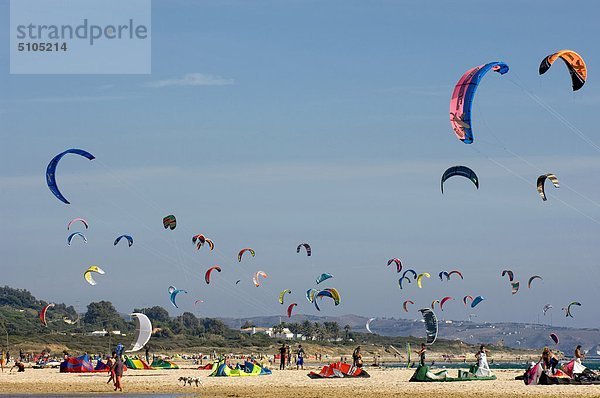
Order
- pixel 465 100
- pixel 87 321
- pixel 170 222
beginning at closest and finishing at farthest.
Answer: pixel 465 100 → pixel 170 222 → pixel 87 321

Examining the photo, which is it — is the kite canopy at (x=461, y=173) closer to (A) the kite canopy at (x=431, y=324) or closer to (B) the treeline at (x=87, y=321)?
(A) the kite canopy at (x=431, y=324)

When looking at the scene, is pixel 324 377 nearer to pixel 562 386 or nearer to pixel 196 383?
pixel 196 383

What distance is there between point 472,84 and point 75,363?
2075 centimetres

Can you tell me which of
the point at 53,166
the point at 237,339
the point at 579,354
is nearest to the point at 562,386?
the point at 579,354

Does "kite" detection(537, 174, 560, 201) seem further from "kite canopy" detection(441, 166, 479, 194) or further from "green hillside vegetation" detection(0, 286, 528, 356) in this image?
"green hillside vegetation" detection(0, 286, 528, 356)

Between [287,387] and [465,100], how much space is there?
958 centimetres

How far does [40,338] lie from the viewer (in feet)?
312

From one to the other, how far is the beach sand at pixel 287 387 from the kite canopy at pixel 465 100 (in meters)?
6.54

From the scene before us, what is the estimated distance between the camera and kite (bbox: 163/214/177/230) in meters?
51.6

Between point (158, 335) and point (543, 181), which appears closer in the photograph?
point (543, 181)

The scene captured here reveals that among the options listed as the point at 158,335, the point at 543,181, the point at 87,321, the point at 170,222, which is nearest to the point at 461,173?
the point at 543,181

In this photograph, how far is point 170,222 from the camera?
52.4m

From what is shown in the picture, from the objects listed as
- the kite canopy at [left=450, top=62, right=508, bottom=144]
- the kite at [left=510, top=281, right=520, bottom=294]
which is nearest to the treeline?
the kite at [left=510, top=281, right=520, bottom=294]

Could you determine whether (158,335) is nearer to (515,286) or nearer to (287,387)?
(515,286)
